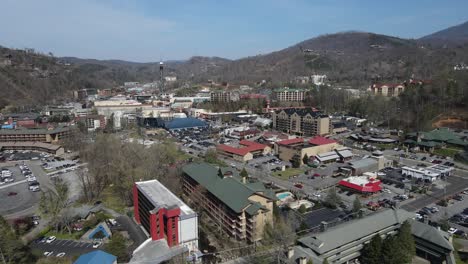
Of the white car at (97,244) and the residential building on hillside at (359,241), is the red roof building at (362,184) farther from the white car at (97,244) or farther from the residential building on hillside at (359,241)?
the white car at (97,244)

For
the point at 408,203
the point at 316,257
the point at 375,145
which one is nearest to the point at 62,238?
the point at 316,257

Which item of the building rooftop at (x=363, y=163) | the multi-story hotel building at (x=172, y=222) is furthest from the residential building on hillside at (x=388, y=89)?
the multi-story hotel building at (x=172, y=222)

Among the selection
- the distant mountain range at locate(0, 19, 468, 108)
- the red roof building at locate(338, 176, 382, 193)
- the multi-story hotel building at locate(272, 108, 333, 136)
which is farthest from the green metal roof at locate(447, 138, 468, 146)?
the distant mountain range at locate(0, 19, 468, 108)

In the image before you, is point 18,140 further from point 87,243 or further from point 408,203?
point 408,203

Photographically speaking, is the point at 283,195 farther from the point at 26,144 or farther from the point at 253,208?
the point at 26,144

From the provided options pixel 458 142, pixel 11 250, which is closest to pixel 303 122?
pixel 458 142

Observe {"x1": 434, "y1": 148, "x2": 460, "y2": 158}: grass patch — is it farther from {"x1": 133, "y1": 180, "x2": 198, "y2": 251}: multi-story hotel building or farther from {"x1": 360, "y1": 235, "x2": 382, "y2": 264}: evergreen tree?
{"x1": 133, "y1": 180, "x2": 198, "y2": 251}: multi-story hotel building

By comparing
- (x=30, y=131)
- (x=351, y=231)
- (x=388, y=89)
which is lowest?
(x=351, y=231)
